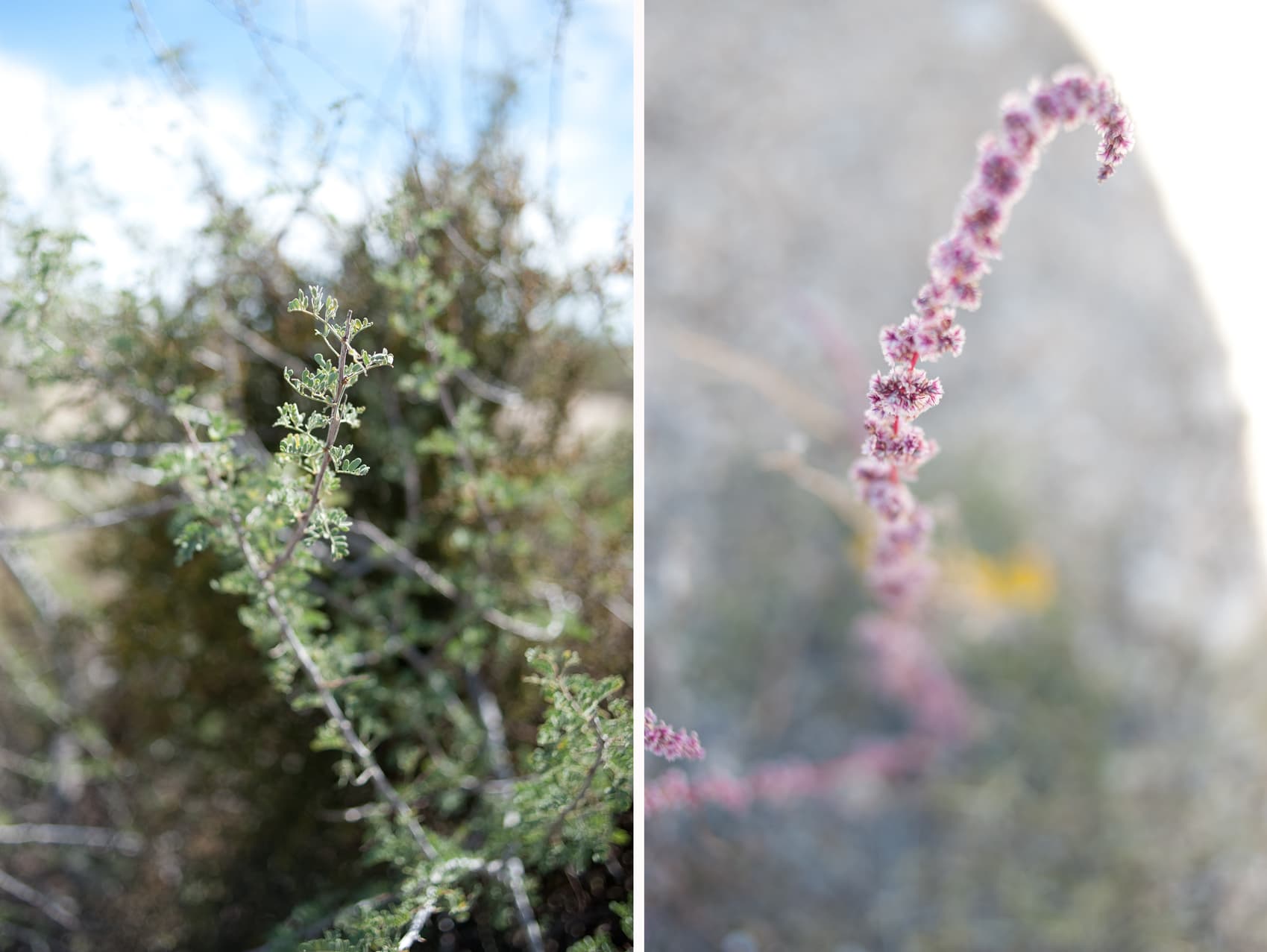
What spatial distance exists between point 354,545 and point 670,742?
18.6 inches

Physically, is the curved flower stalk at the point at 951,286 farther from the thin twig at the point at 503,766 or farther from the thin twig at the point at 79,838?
the thin twig at the point at 79,838

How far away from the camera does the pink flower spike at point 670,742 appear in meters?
0.52

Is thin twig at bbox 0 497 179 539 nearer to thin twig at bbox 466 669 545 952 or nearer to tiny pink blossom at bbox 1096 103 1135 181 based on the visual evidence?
thin twig at bbox 466 669 545 952

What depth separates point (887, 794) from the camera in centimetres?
112

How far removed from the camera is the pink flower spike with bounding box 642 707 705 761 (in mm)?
518

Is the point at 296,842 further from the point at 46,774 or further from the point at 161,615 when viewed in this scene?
the point at 46,774

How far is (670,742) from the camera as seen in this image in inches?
20.6

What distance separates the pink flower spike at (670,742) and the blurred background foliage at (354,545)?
0.17 m

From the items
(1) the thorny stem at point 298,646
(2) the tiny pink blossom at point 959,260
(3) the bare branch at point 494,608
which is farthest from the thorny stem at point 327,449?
(2) the tiny pink blossom at point 959,260

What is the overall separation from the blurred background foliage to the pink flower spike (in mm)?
172

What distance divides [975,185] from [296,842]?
2.66 feet

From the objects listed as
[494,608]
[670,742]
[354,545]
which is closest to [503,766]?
[494,608]

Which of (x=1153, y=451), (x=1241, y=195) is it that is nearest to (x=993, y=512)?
(x=1153, y=451)

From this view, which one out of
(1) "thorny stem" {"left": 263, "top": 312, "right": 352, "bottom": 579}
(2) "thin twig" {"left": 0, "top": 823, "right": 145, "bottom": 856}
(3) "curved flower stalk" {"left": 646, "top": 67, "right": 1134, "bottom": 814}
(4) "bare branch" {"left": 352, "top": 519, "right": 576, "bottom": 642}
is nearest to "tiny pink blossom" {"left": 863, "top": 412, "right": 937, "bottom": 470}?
(3) "curved flower stalk" {"left": 646, "top": 67, "right": 1134, "bottom": 814}
